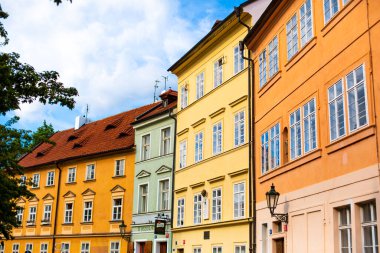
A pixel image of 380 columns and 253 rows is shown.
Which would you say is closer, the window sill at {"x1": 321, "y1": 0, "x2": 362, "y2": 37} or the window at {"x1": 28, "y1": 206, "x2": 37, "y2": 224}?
the window sill at {"x1": 321, "y1": 0, "x2": 362, "y2": 37}

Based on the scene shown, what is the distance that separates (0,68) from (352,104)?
29.7 feet

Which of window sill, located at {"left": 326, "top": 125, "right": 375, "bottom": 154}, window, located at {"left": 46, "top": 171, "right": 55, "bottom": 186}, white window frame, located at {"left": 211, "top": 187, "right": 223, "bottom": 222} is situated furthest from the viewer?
window, located at {"left": 46, "top": 171, "right": 55, "bottom": 186}

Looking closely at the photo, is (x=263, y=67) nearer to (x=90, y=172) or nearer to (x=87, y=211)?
(x=90, y=172)

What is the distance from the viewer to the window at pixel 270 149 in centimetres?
1816

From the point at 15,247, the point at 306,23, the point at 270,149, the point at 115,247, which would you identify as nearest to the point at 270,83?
the point at 270,149

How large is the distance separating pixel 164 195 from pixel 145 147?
391cm

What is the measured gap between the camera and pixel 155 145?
1261 inches

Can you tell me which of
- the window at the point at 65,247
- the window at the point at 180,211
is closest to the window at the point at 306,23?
the window at the point at 180,211

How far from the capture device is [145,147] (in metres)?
33.4

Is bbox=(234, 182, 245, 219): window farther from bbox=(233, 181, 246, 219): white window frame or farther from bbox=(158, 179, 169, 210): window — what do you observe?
bbox=(158, 179, 169, 210): window

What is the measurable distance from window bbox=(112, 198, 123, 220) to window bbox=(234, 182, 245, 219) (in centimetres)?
1310

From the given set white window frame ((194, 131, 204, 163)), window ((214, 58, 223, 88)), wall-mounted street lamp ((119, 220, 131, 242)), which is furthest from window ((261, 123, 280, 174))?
wall-mounted street lamp ((119, 220, 131, 242))

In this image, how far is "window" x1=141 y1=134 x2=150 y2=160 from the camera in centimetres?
3297

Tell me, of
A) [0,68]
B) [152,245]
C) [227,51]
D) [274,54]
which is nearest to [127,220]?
[152,245]
